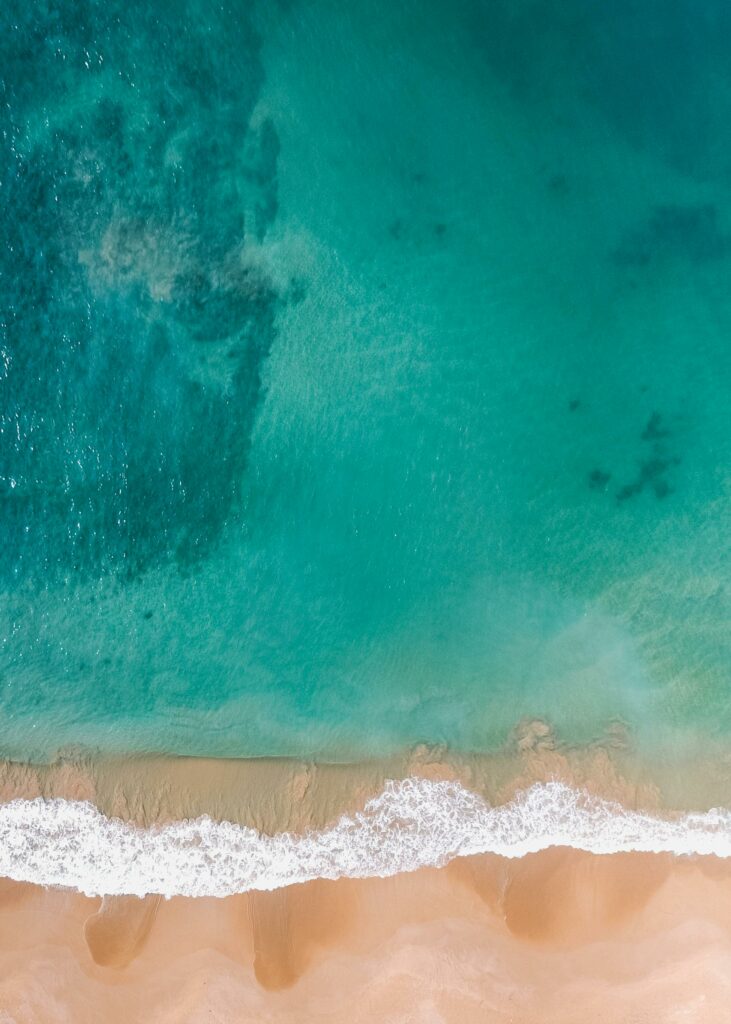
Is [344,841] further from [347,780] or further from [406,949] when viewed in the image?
[406,949]

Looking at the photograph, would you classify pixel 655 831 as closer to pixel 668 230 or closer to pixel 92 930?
pixel 92 930

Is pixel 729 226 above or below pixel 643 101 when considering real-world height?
below

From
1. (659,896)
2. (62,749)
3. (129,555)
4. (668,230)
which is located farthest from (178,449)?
(659,896)

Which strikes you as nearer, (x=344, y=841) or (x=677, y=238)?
(x=344, y=841)

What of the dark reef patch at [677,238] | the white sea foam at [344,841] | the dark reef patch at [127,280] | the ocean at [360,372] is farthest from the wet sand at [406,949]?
the dark reef patch at [677,238]

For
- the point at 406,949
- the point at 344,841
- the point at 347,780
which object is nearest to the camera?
the point at 406,949

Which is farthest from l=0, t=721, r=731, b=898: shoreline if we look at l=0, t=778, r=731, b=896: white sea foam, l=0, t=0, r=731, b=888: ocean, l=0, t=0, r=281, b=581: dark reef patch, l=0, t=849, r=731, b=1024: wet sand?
l=0, t=0, r=281, b=581: dark reef patch

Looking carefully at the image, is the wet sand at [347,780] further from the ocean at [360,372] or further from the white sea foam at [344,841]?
the ocean at [360,372]

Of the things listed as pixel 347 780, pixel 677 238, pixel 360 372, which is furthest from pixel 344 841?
pixel 677 238
